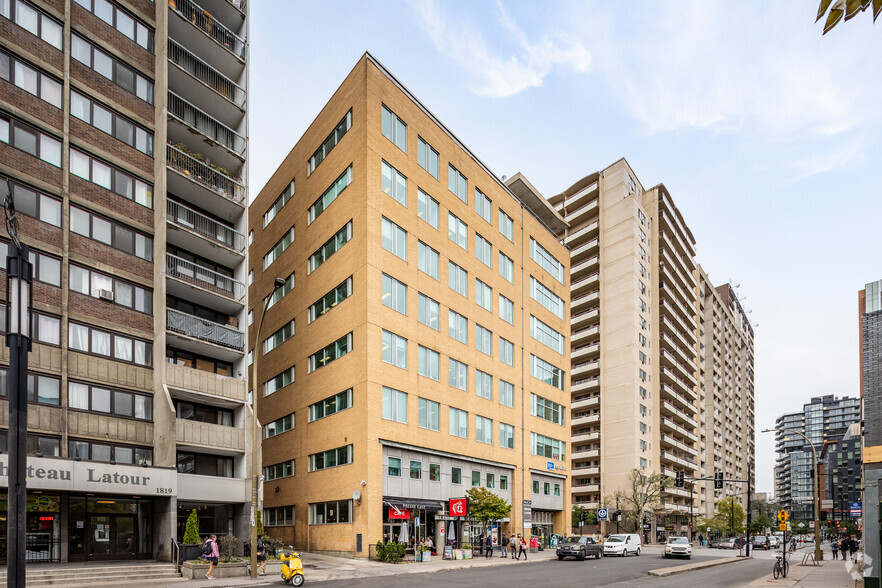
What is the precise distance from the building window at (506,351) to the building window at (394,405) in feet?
43.6

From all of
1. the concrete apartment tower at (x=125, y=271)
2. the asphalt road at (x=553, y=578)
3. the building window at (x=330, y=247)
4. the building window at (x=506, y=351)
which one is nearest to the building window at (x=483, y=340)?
the building window at (x=506, y=351)

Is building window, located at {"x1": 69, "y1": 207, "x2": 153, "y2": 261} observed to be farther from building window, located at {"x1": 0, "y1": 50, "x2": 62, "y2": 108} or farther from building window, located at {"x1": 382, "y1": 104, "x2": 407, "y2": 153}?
building window, located at {"x1": 382, "y1": 104, "x2": 407, "y2": 153}

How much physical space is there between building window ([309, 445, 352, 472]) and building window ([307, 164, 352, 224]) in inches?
644

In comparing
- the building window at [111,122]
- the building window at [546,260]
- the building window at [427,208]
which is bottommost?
the building window at [546,260]

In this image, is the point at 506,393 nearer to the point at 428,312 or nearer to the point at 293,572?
the point at 428,312

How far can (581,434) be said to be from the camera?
96812 mm

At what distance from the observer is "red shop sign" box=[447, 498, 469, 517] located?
40.8 metres

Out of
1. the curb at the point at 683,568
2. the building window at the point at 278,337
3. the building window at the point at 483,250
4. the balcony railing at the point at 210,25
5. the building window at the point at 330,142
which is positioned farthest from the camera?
the building window at the point at 483,250

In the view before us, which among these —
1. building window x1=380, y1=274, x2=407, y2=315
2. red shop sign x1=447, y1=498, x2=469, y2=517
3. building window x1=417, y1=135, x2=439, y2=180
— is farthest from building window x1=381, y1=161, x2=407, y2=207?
red shop sign x1=447, y1=498, x2=469, y2=517

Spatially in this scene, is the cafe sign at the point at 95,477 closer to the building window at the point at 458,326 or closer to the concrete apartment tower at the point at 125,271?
the concrete apartment tower at the point at 125,271

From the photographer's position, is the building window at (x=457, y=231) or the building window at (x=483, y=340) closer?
the building window at (x=457, y=231)

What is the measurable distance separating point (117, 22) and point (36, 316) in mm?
15821

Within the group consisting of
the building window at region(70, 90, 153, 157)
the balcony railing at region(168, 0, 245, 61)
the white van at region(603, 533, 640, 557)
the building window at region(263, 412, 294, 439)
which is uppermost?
the balcony railing at region(168, 0, 245, 61)

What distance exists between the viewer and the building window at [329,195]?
141 feet
